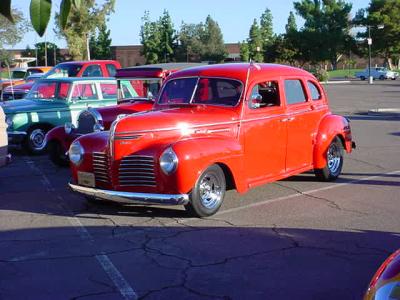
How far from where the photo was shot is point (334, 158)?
924 cm

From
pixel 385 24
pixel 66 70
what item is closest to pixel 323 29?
pixel 385 24

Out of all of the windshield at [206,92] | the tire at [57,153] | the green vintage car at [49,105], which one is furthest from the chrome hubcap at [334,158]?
the green vintage car at [49,105]

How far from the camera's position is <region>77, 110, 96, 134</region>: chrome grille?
10586mm

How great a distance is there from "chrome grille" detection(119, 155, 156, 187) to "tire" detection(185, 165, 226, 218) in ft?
1.69

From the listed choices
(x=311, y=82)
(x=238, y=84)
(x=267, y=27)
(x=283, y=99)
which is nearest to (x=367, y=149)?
(x=311, y=82)

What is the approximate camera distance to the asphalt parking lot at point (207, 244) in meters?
4.62

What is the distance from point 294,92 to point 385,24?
7354 cm

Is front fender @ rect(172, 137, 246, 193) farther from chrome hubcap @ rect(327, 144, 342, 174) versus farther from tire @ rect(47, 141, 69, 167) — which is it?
tire @ rect(47, 141, 69, 167)

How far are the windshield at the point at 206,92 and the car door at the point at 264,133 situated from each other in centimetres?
24

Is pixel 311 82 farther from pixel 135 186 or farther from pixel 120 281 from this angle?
pixel 120 281

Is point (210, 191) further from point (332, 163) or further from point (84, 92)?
point (84, 92)

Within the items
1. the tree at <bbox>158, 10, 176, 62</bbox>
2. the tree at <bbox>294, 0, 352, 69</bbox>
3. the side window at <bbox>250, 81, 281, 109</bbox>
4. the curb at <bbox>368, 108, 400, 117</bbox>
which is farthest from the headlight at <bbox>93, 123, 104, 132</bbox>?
the tree at <bbox>294, 0, 352, 69</bbox>

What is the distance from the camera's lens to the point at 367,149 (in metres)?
12.6

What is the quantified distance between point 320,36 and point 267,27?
11992 mm
